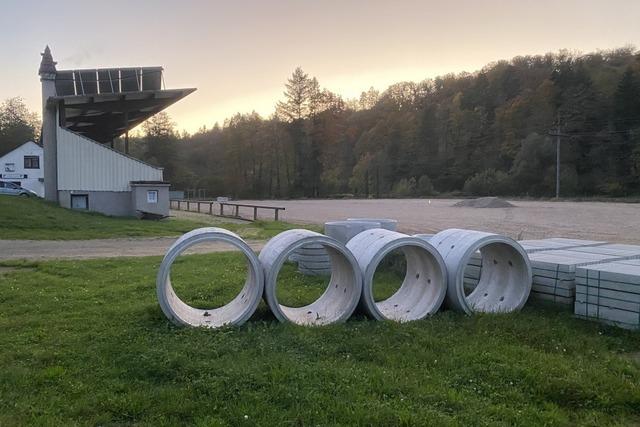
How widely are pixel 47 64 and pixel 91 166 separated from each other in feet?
19.9

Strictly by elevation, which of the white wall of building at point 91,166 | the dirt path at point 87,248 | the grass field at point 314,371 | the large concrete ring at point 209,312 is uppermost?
the white wall of building at point 91,166

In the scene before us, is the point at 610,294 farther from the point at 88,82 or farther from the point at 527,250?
the point at 88,82

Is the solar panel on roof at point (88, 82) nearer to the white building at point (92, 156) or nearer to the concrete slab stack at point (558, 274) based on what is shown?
the white building at point (92, 156)

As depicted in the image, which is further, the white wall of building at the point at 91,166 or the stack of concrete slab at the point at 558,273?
the white wall of building at the point at 91,166

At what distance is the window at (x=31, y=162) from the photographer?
61.0 m

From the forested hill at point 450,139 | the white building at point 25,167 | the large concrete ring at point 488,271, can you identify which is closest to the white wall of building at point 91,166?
the large concrete ring at point 488,271

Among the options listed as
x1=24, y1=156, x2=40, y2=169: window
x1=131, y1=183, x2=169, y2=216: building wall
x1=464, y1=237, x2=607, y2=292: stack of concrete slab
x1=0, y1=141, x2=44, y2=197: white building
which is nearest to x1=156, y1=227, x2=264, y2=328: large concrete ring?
Result: x1=464, y1=237, x2=607, y2=292: stack of concrete slab

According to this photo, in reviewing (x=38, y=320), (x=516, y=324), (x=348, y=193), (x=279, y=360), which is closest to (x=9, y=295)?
(x=38, y=320)

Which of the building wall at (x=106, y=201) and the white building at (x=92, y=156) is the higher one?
the white building at (x=92, y=156)

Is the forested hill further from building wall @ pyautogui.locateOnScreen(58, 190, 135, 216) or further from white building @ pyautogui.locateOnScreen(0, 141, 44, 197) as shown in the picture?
building wall @ pyautogui.locateOnScreen(58, 190, 135, 216)

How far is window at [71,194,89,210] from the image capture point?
27.0 metres

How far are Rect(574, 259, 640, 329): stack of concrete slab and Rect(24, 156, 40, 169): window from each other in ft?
214

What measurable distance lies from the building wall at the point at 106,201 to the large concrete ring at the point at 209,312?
22461mm

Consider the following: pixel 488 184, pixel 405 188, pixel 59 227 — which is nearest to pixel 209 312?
pixel 59 227
